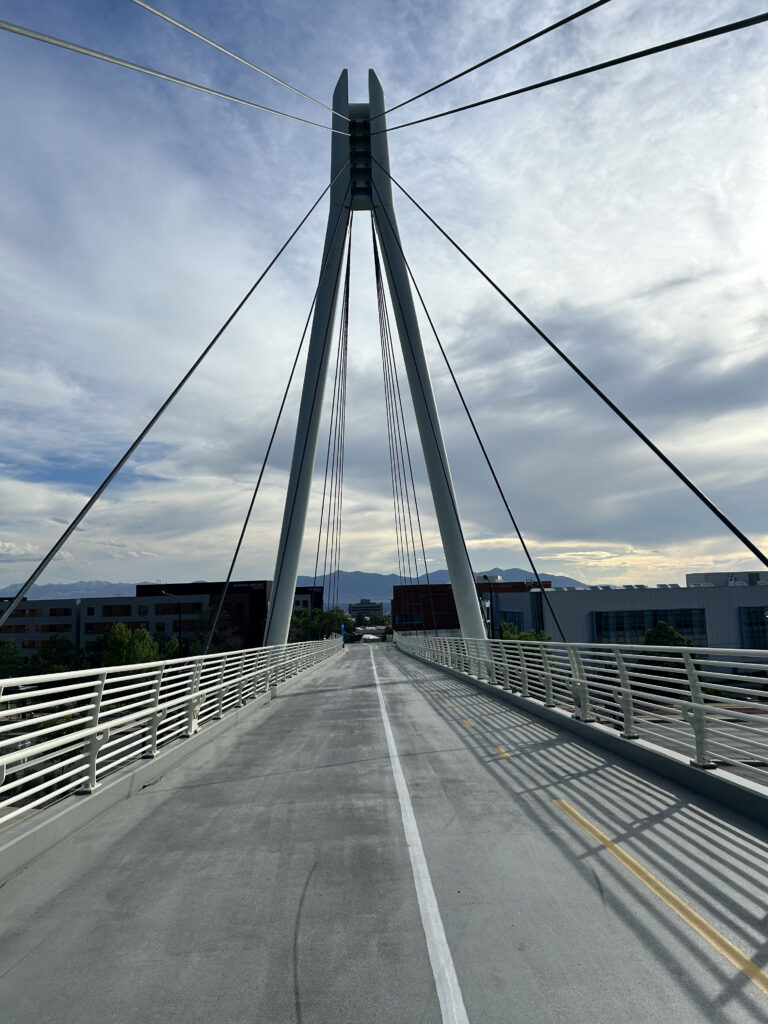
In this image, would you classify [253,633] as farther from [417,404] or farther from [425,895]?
[425,895]

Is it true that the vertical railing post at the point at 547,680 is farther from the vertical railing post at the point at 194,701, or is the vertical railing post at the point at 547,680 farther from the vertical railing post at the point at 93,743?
the vertical railing post at the point at 93,743

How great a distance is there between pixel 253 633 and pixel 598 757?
100990 millimetres

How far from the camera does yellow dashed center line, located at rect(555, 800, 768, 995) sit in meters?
4.07

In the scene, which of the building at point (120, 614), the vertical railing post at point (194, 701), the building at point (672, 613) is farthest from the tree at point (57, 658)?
the vertical railing post at point (194, 701)

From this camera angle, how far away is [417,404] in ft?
96.2

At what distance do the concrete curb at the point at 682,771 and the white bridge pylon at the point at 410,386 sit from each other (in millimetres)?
15520

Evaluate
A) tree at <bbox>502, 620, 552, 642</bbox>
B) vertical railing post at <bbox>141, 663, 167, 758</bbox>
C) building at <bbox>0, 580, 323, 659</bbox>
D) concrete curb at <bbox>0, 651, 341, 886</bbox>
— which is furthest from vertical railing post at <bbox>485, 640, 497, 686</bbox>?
building at <bbox>0, 580, 323, 659</bbox>

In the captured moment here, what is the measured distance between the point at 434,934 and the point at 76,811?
435 centimetres

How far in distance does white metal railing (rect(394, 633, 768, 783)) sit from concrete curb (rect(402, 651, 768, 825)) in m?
0.18

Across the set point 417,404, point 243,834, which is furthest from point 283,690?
point 243,834

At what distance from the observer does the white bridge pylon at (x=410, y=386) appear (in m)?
28.8

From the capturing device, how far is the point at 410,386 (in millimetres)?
29500

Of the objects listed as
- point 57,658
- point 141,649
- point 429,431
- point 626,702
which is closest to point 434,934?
point 626,702

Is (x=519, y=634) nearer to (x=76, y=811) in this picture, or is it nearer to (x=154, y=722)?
(x=154, y=722)
